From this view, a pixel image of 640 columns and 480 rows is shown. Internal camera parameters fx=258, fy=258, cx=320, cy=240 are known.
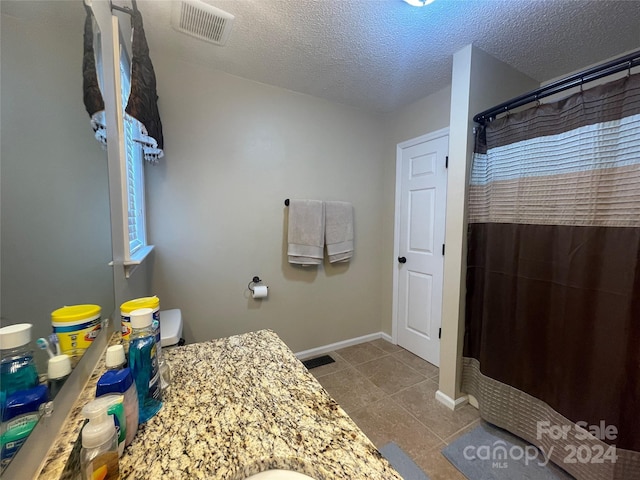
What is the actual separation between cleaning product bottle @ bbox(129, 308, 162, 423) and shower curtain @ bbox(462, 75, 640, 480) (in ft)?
5.78

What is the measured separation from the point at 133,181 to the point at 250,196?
2.67 feet

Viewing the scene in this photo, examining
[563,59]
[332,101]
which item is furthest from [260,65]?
[563,59]

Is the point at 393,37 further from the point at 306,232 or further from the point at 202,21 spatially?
the point at 306,232

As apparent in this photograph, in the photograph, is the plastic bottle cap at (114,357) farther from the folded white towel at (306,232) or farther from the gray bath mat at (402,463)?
the folded white towel at (306,232)

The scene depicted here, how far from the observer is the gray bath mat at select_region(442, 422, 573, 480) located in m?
1.33

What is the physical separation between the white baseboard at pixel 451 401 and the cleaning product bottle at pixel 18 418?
7.01 feet

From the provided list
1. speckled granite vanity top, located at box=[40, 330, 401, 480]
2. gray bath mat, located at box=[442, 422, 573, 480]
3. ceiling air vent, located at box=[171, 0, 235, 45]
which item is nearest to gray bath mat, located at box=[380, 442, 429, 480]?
gray bath mat, located at box=[442, 422, 573, 480]

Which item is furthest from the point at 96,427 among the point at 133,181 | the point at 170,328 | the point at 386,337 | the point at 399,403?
the point at 386,337

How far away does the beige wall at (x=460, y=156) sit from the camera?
1643 millimetres

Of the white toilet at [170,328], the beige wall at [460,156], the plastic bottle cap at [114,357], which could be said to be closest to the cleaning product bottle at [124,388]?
the plastic bottle cap at [114,357]

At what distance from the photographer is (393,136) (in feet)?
8.70

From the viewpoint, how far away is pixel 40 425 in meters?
0.46

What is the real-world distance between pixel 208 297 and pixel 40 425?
1.63 meters

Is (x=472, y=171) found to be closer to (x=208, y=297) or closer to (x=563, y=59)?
(x=563, y=59)
